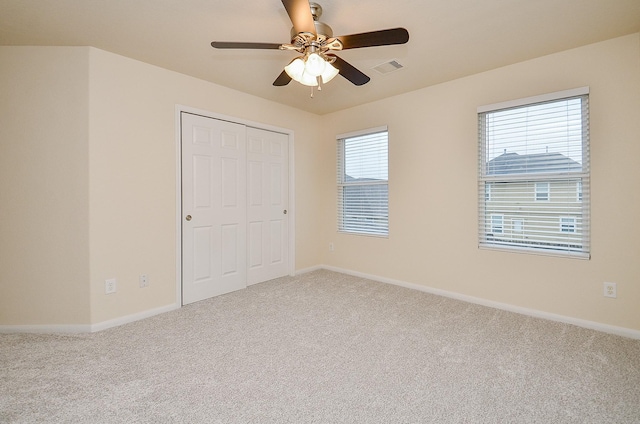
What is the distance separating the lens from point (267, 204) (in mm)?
4141

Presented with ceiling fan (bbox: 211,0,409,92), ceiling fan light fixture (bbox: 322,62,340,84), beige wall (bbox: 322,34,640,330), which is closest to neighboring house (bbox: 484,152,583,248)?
beige wall (bbox: 322,34,640,330)

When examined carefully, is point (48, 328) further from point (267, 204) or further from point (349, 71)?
point (349, 71)

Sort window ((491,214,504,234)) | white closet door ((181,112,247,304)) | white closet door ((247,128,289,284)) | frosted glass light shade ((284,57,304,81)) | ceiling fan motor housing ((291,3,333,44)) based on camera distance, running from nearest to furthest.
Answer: ceiling fan motor housing ((291,3,333,44)), frosted glass light shade ((284,57,304,81)), window ((491,214,504,234)), white closet door ((181,112,247,304)), white closet door ((247,128,289,284))

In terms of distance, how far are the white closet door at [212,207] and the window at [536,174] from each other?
283cm

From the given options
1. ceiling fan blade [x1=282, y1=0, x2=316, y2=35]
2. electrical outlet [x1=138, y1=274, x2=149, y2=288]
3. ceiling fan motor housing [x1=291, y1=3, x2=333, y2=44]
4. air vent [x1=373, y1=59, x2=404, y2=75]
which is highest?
air vent [x1=373, y1=59, x2=404, y2=75]

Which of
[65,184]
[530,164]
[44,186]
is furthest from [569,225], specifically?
[44,186]

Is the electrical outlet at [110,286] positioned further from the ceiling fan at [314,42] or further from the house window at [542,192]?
the house window at [542,192]

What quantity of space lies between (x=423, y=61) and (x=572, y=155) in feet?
5.31

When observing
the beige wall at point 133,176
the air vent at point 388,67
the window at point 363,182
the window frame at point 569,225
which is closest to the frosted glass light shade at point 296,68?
the air vent at point 388,67

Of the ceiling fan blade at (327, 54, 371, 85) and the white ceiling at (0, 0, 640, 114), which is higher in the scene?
the white ceiling at (0, 0, 640, 114)

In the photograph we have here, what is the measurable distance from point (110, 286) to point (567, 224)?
427 centimetres

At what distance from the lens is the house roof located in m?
2.74

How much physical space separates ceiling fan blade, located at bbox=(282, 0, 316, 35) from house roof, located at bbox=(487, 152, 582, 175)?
7.93ft

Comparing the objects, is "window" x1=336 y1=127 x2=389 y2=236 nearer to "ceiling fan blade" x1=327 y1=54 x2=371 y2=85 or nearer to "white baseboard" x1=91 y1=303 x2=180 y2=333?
"ceiling fan blade" x1=327 y1=54 x2=371 y2=85
